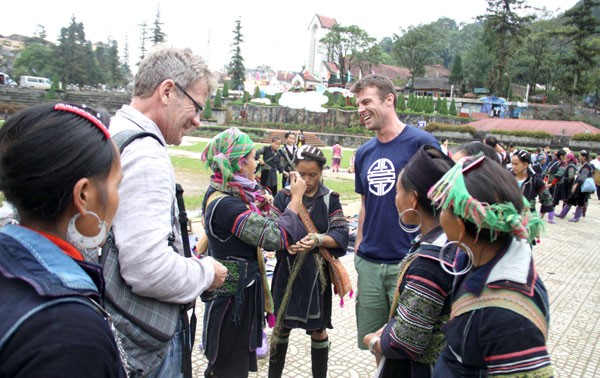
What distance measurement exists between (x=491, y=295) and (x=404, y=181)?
2.74ft

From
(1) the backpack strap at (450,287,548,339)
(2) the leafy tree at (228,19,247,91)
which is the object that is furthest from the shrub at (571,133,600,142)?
(2) the leafy tree at (228,19,247,91)

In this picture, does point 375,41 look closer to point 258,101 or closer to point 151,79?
point 258,101

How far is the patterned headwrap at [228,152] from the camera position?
3.00m

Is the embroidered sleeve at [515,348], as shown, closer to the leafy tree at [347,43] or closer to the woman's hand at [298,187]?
the woman's hand at [298,187]

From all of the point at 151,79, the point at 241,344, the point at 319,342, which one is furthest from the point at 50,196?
the point at 319,342

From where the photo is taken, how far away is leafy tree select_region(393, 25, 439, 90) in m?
68.4

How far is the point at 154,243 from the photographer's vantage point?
1765 millimetres

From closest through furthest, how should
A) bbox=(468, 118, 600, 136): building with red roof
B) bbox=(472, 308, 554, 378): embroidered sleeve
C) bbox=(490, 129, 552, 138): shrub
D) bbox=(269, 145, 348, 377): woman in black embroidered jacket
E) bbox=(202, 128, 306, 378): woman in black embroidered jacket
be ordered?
bbox=(472, 308, 554, 378): embroidered sleeve < bbox=(202, 128, 306, 378): woman in black embroidered jacket < bbox=(269, 145, 348, 377): woman in black embroidered jacket < bbox=(490, 129, 552, 138): shrub < bbox=(468, 118, 600, 136): building with red roof

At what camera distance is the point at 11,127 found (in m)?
1.19

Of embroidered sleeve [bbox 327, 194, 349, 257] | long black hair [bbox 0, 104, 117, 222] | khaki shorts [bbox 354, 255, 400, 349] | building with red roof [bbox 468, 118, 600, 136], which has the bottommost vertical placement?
khaki shorts [bbox 354, 255, 400, 349]

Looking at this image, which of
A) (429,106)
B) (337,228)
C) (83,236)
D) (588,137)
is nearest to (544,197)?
(337,228)

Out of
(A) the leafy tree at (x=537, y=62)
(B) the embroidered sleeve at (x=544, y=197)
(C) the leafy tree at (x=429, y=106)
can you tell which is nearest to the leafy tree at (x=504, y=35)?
(A) the leafy tree at (x=537, y=62)

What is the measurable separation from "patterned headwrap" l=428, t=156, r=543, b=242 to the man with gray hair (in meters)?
1.06

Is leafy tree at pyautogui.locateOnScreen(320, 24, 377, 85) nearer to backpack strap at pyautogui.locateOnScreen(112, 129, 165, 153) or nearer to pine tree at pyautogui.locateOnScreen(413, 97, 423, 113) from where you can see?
pine tree at pyautogui.locateOnScreen(413, 97, 423, 113)
